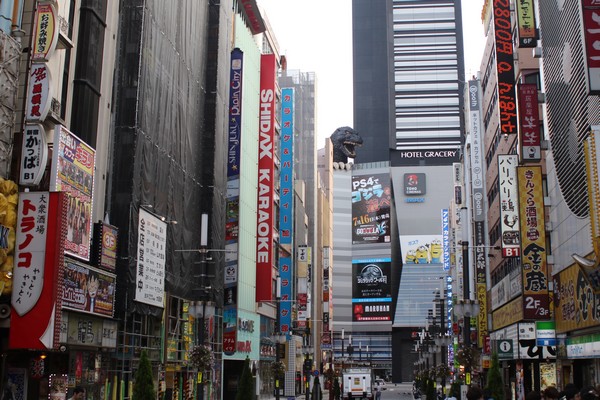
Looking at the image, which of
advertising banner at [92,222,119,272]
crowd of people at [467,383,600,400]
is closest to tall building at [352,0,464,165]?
advertising banner at [92,222,119,272]

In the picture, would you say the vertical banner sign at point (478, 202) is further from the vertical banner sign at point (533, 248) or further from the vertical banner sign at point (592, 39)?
the vertical banner sign at point (592, 39)

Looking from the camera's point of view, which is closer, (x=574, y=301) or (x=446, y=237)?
(x=574, y=301)

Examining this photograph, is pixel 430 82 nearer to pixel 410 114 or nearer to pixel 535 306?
pixel 410 114

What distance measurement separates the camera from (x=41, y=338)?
22594 mm

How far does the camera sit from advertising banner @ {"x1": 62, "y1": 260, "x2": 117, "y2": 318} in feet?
94.8

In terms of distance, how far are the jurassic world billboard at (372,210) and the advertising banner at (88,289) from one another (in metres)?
143

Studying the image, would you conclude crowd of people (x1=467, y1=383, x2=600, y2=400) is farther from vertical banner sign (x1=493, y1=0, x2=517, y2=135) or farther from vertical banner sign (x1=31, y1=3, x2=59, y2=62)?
vertical banner sign (x1=493, y1=0, x2=517, y2=135)

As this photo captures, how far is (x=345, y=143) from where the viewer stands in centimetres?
18975

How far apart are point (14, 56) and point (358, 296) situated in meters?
153

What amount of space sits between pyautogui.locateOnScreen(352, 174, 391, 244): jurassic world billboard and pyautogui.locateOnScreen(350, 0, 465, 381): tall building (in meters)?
2.97

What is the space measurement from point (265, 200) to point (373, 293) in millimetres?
110190

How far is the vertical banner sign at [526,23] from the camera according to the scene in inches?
1569

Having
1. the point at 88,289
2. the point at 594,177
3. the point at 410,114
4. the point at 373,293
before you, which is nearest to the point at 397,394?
the point at 373,293

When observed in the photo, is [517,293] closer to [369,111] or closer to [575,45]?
[575,45]
